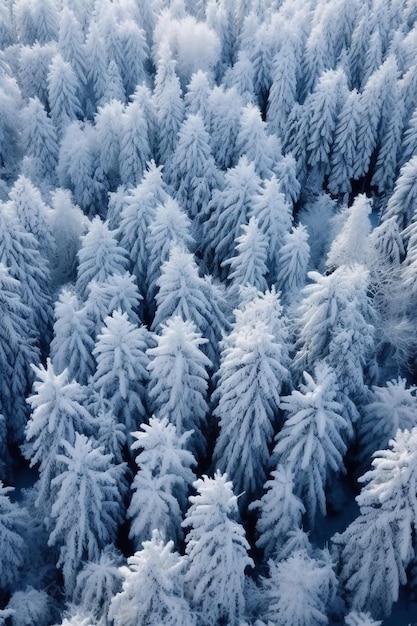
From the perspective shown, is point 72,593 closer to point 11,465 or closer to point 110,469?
point 110,469

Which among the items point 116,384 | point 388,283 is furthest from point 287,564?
point 388,283

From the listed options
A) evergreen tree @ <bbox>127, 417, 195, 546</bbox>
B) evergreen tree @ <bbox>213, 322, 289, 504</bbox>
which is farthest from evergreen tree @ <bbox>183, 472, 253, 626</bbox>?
evergreen tree @ <bbox>213, 322, 289, 504</bbox>

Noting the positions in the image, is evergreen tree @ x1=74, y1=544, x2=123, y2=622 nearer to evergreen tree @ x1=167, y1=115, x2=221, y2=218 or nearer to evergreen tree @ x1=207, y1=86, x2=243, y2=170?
evergreen tree @ x1=167, y1=115, x2=221, y2=218

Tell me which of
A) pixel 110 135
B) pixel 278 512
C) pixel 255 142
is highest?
pixel 255 142

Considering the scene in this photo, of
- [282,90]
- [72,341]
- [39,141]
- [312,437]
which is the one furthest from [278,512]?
[282,90]

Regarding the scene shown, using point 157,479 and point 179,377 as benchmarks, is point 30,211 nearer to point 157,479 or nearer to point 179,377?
point 179,377

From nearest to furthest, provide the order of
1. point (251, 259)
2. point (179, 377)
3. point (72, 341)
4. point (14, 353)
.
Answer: point (179, 377), point (72, 341), point (14, 353), point (251, 259)

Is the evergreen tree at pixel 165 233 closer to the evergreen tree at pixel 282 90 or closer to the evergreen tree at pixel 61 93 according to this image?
the evergreen tree at pixel 61 93
